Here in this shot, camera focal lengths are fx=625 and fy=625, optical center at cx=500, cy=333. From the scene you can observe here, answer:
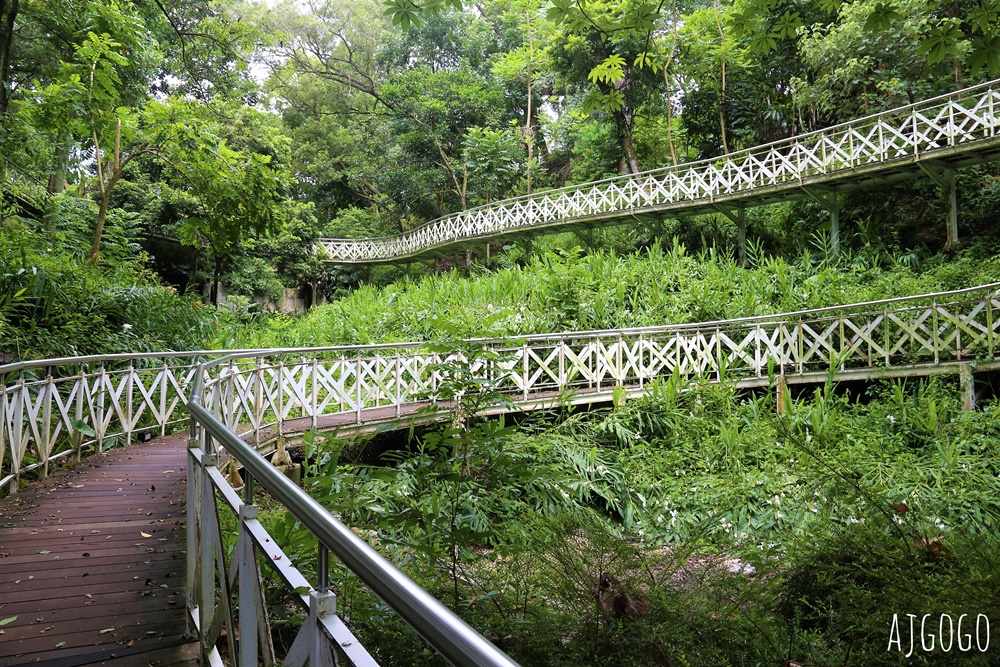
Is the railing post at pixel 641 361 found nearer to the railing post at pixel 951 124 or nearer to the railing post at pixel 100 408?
the railing post at pixel 100 408

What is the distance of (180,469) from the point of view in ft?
18.5

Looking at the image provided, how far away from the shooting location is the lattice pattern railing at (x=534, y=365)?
6.75 m

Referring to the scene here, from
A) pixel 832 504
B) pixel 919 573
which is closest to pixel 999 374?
pixel 832 504

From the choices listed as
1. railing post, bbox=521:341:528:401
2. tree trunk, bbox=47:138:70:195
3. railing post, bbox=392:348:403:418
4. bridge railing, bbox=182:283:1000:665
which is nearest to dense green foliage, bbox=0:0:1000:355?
tree trunk, bbox=47:138:70:195

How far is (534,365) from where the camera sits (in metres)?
10.6

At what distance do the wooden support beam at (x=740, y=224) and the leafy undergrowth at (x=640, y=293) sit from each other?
11.1 inches

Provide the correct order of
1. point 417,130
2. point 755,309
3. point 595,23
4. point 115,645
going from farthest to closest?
point 417,130
point 755,309
point 595,23
point 115,645

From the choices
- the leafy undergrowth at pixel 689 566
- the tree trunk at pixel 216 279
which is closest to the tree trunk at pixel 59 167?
the tree trunk at pixel 216 279

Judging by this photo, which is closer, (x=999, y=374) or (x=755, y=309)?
(x=999, y=374)

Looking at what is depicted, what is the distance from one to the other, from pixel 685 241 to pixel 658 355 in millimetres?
9008

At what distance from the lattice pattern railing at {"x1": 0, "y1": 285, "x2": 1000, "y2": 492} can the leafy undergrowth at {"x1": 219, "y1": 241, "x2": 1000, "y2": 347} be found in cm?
117

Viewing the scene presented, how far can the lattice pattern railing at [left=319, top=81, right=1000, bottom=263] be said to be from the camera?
42.1 feet

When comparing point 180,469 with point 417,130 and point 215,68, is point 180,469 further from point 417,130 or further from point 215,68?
point 417,130

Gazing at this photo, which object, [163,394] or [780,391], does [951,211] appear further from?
[163,394]
